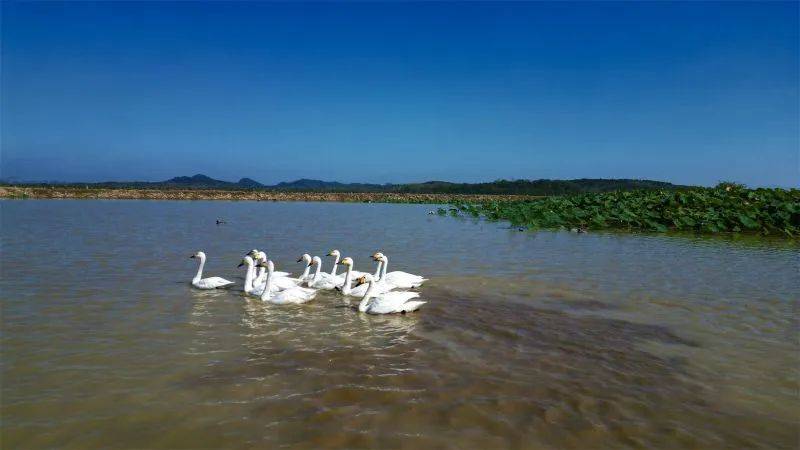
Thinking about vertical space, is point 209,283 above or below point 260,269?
below

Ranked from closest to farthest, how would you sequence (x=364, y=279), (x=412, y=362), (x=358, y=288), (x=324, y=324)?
1. (x=412, y=362)
2. (x=324, y=324)
3. (x=364, y=279)
4. (x=358, y=288)

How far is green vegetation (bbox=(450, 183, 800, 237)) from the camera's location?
26844 mm

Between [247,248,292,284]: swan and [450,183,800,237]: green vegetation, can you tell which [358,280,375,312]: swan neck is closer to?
[247,248,292,284]: swan

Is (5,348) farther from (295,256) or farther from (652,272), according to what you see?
(652,272)

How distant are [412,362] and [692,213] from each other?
2665 centimetres

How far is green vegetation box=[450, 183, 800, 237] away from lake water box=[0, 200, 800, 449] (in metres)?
13.3

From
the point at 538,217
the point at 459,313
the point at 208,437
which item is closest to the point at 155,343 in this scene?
the point at 208,437

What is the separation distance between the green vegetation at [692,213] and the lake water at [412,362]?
525 inches

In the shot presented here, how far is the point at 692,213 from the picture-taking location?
29281 mm

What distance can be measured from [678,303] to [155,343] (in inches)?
405

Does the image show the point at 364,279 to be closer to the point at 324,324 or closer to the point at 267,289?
the point at 267,289

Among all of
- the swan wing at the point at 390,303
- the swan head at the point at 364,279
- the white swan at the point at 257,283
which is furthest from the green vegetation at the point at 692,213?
the swan wing at the point at 390,303

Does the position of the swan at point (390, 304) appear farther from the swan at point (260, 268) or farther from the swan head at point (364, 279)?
the swan at point (260, 268)

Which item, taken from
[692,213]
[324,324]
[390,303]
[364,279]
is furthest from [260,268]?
[692,213]
